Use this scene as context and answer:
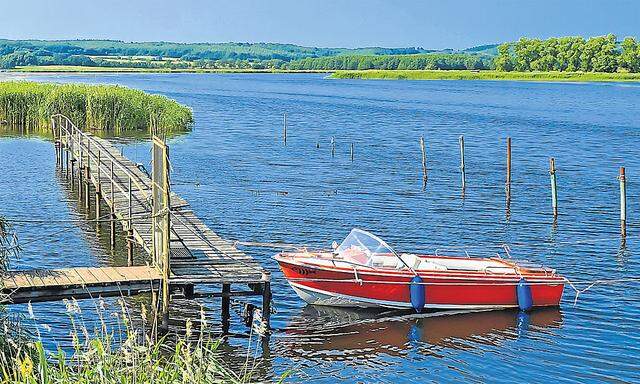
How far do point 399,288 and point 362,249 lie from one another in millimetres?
1326

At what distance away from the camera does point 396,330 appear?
21.7 m

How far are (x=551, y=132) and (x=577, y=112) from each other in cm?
2577

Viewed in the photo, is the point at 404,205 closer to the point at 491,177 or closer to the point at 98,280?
the point at 491,177

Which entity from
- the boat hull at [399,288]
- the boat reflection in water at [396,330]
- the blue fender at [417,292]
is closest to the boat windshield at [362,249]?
the boat hull at [399,288]

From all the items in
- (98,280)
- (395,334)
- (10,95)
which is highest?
(10,95)

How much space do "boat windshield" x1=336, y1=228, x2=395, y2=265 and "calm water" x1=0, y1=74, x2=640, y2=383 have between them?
54.2 inches

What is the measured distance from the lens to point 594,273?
26.9 m

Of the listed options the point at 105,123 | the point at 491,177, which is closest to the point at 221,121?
the point at 105,123

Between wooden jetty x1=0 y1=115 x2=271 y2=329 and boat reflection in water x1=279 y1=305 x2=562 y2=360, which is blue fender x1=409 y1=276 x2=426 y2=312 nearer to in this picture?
boat reflection in water x1=279 y1=305 x2=562 y2=360

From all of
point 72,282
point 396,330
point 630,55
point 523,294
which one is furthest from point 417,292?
point 630,55

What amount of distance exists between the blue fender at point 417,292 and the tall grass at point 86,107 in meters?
38.5

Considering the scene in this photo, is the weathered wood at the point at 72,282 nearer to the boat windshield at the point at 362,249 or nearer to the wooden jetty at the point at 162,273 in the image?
the wooden jetty at the point at 162,273

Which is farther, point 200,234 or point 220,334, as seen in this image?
point 200,234

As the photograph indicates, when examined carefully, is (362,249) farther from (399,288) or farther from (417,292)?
(417,292)
